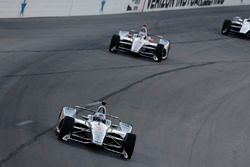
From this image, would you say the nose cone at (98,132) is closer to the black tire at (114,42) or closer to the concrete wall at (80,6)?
the black tire at (114,42)

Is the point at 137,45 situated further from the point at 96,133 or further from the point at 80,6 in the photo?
the point at 96,133

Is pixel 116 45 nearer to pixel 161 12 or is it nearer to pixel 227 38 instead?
pixel 227 38

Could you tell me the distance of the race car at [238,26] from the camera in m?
44.1

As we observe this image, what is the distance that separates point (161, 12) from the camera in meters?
50.2

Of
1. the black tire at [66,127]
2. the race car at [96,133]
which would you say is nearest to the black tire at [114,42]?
the race car at [96,133]

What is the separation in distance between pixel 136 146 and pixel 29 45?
509 inches

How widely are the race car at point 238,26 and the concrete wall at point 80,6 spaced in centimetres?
610

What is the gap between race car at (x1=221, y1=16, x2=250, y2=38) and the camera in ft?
145

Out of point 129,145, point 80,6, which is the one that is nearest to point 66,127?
point 129,145

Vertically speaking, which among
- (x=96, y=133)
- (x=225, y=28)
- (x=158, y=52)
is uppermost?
(x=96, y=133)

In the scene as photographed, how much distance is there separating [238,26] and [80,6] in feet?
31.4

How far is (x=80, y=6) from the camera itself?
41.6 metres

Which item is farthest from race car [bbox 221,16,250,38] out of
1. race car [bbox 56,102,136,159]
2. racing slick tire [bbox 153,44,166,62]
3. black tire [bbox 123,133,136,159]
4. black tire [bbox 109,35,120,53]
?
black tire [bbox 123,133,136,159]

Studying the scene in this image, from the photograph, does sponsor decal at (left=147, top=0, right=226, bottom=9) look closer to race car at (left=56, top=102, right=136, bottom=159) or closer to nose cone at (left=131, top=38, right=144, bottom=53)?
nose cone at (left=131, top=38, right=144, bottom=53)
